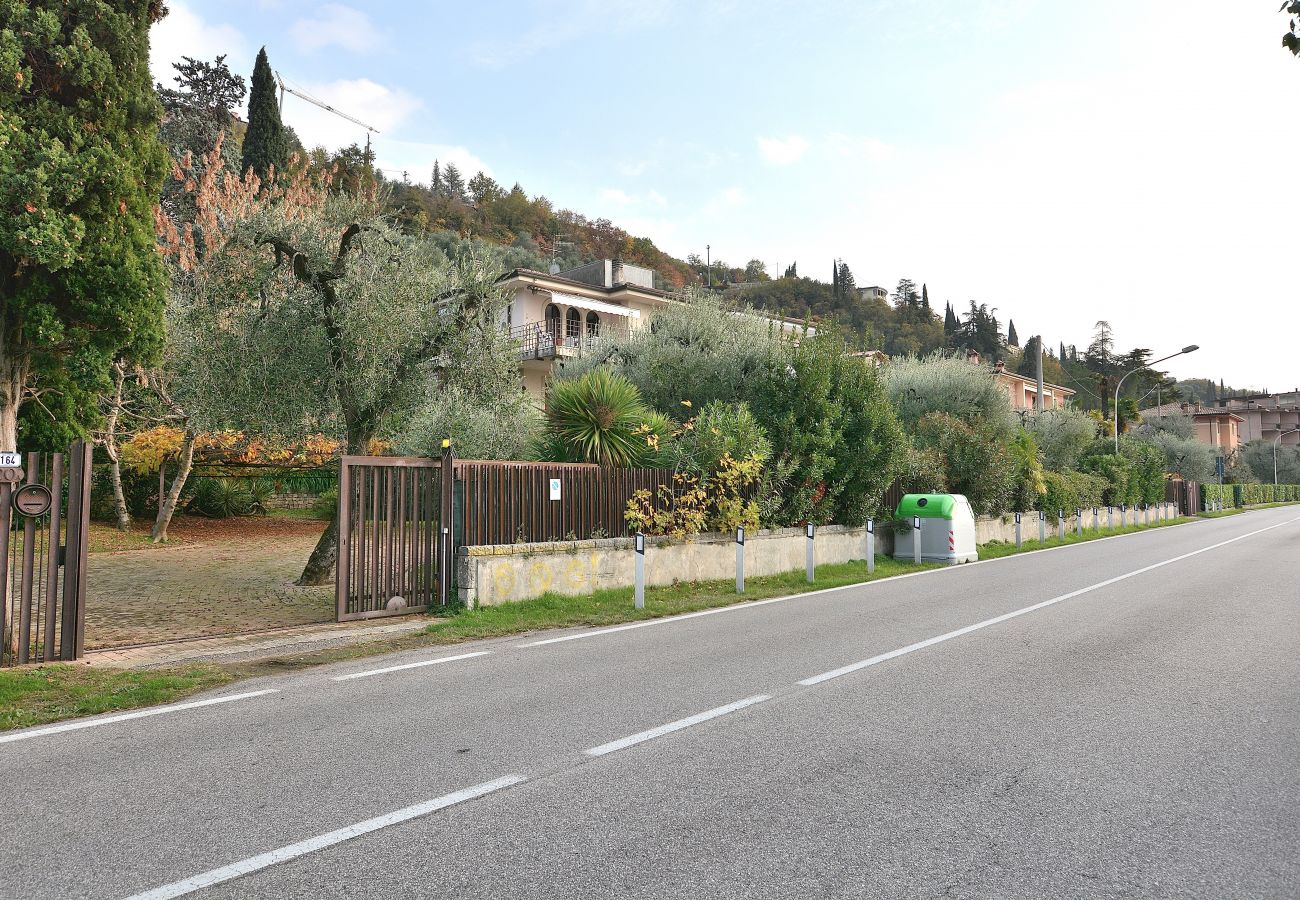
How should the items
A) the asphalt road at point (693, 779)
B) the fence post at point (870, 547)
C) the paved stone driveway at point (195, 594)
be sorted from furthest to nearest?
1. the fence post at point (870, 547)
2. the paved stone driveway at point (195, 594)
3. the asphalt road at point (693, 779)

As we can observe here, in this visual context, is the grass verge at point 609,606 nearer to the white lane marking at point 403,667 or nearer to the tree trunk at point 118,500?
the white lane marking at point 403,667

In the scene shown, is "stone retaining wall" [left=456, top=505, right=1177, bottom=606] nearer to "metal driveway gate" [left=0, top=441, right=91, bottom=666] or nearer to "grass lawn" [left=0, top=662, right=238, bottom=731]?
"grass lawn" [left=0, top=662, right=238, bottom=731]

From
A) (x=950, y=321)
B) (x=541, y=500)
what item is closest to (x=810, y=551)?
(x=541, y=500)

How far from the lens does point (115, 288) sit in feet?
38.6

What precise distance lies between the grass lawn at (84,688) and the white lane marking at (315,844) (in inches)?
135

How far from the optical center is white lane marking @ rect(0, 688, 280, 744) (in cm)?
537

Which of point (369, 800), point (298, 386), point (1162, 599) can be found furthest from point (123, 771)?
point (1162, 599)

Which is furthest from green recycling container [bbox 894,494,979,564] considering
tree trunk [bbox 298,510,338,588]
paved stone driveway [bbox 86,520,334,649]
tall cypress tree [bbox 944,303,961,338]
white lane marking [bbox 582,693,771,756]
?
tall cypress tree [bbox 944,303,961,338]

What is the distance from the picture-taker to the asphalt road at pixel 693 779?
3.28 meters

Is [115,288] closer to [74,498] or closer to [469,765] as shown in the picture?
[74,498]

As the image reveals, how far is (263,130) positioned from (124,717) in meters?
36.4

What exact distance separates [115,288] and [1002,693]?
1263 centimetres

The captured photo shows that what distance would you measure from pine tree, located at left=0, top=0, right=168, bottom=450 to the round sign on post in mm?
4212

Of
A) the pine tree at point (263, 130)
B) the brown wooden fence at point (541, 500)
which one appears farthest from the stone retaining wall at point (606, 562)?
the pine tree at point (263, 130)
